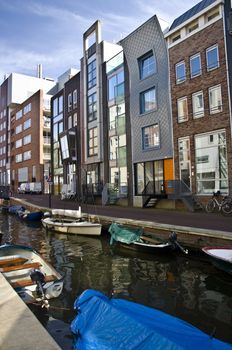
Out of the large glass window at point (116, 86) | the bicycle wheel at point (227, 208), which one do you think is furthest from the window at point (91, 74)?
the bicycle wheel at point (227, 208)

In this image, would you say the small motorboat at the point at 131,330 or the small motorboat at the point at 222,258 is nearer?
the small motorboat at the point at 131,330

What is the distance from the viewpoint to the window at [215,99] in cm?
2123

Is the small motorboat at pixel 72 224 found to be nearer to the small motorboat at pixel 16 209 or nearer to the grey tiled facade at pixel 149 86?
the grey tiled facade at pixel 149 86

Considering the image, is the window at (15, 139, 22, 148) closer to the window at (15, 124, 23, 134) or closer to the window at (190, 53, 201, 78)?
the window at (15, 124, 23, 134)

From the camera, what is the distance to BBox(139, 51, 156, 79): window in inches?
1073

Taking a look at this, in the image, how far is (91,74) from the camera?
3628cm

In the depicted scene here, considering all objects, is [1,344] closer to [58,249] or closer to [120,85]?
[58,249]

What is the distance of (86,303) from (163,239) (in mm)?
8694

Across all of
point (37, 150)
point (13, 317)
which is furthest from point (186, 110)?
point (37, 150)

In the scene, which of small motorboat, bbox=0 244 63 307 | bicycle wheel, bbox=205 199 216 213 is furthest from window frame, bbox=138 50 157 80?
small motorboat, bbox=0 244 63 307

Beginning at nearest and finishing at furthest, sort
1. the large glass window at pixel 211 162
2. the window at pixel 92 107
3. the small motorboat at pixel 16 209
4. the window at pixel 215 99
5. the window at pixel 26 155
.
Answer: the large glass window at pixel 211 162
the window at pixel 215 99
the small motorboat at pixel 16 209
the window at pixel 92 107
the window at pixel 26 155

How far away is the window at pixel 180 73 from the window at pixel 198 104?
6.29 feet

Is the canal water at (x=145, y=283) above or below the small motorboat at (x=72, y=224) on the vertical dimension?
below

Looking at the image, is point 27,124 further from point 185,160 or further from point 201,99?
point 201,99
